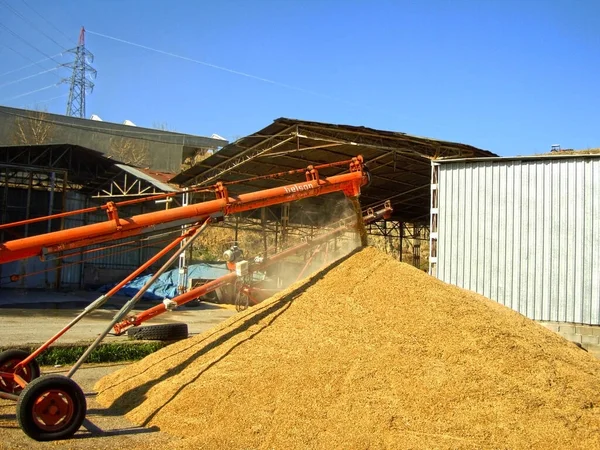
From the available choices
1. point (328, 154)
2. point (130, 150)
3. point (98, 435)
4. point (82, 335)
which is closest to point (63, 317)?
point (82, 335)

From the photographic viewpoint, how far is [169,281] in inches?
872

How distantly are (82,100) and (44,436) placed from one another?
45.0 m

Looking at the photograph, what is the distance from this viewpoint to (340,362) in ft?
19.1

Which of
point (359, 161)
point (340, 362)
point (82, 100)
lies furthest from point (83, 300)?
point (82, 100)

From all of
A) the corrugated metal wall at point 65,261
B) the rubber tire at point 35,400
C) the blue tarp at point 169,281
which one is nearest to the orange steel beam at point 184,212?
the rubber tire at point 35,400

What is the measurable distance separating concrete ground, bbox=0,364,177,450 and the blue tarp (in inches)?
586

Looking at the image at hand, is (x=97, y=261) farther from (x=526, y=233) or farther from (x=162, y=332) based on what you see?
(x=526, y=233)

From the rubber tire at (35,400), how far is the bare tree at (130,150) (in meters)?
27.8

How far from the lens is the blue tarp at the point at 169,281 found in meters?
21.3

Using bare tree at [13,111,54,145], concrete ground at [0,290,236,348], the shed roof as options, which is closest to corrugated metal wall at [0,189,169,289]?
concrete ground at [0,290,236,348]

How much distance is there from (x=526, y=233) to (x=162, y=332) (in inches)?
281

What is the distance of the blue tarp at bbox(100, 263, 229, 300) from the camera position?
21297mm

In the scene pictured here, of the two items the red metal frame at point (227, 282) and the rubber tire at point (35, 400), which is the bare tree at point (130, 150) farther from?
the rubber tire at point (35, 400)

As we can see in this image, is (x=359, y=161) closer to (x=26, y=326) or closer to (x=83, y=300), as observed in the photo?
(x=26, y=326)
